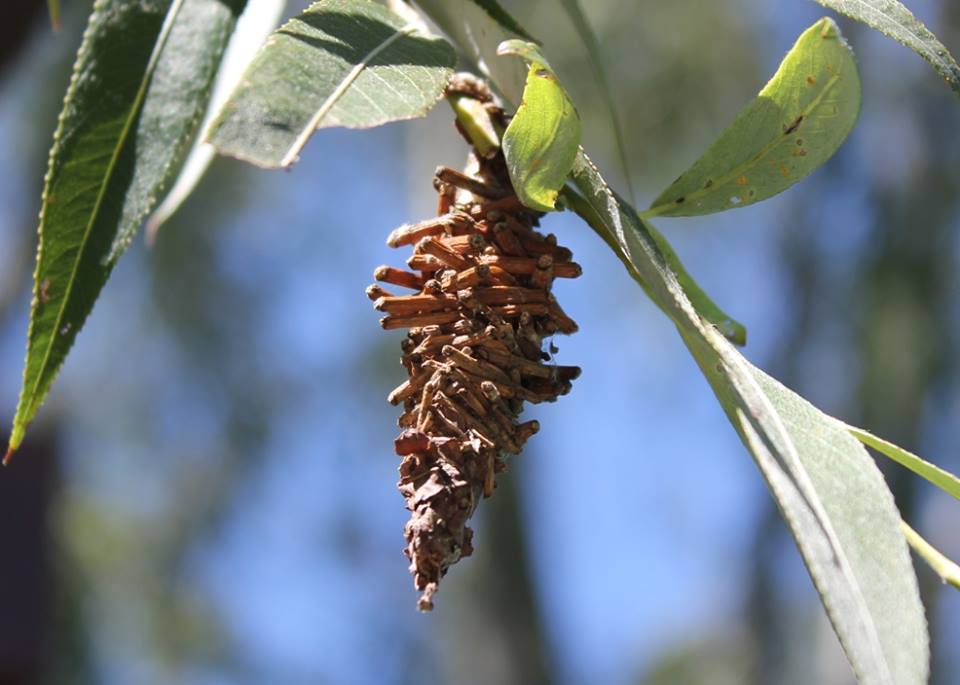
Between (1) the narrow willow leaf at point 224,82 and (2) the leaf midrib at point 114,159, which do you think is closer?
(2) the leaf midrib at point 114,159

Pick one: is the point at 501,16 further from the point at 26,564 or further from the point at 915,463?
the point at 26,564

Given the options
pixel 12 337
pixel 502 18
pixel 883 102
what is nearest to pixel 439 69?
pixel 502 18

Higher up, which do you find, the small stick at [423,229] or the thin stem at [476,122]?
the thin stem at [476,122]

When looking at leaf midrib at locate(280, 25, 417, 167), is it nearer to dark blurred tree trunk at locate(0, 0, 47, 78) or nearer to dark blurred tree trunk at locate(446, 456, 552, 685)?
dark blurred tree trunk at locate(0, 0, 47, 78)

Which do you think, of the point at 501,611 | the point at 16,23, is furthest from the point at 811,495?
the point at 501,611

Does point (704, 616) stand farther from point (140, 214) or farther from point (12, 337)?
point (140, 214)

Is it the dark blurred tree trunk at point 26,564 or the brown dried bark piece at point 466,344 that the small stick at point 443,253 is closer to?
the brown dried bark piece at point 466,344

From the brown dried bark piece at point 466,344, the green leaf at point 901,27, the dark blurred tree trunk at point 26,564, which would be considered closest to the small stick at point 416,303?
the brown dried bark piece at point 466,344

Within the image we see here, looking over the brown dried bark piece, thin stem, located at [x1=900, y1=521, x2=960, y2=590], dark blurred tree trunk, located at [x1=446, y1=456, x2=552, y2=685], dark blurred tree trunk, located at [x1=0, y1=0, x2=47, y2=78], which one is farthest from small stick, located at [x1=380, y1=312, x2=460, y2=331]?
dark blurred tree trunk, located at [x1=446, y1=456, x2=552, y2=685]
